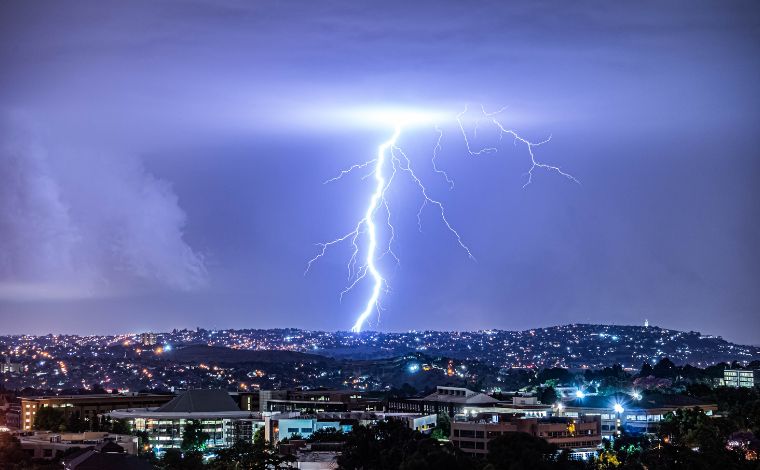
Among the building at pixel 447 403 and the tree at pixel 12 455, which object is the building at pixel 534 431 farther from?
the tree at pixel 12 455

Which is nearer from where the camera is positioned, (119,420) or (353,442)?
(353,442)

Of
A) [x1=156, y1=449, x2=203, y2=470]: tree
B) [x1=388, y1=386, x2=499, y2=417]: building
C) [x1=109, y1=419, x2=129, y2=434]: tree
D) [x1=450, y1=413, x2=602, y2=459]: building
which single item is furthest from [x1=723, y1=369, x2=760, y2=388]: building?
[x1=156, y1=449, x2=203, y2=470]: tree

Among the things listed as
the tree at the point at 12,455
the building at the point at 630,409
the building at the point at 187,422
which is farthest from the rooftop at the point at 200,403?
the tree at the point at 12,455

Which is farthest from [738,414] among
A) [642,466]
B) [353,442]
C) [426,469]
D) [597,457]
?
[426,469]

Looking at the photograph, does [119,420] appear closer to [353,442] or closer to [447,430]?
[447,430]

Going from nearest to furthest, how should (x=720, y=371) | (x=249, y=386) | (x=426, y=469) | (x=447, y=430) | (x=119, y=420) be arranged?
(x=426, y=469)
(x=447, y=430)
(x=119, y=420)
(x=720, y=371)
(x=249, y=386)

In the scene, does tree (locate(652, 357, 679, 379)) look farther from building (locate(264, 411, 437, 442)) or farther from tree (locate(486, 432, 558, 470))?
tree (locate(486, 432, 558, 470))

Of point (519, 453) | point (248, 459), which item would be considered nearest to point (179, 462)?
point (248, 459)
